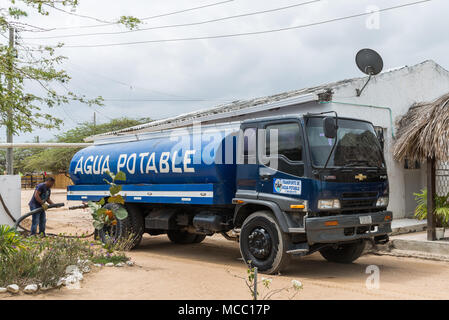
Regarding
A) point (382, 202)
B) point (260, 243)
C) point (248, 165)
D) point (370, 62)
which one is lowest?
point (260, 243)

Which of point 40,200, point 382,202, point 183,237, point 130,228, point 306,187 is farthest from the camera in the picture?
point 40,200

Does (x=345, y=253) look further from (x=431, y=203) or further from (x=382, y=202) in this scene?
(x=431, y=203)

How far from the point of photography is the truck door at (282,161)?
7.82 meters

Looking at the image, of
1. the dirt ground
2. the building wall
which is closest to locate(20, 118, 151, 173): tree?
the building wall

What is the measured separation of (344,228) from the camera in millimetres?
7840

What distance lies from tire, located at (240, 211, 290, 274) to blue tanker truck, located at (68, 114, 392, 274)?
0.7 inches

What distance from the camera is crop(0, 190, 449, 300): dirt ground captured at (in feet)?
21.5

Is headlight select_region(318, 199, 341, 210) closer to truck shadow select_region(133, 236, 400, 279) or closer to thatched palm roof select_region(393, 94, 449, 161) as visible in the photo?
truck shadow select_region(133, 236, 400, 279)

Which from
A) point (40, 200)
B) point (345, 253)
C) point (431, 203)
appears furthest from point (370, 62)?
point (40, 200)

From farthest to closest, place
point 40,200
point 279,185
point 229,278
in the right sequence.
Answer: point 40,200 < point 279,185 < point 229,278

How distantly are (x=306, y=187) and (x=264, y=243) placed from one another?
4.10 ft

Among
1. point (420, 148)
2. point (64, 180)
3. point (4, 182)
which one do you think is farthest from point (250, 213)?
point (64, 180)

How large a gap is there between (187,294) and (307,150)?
294 cm

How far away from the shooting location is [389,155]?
1292 cm
